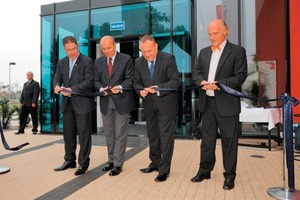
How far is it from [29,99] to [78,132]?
4.84 m

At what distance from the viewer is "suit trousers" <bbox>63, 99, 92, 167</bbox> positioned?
11.5 feet

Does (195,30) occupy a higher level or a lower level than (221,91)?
higher

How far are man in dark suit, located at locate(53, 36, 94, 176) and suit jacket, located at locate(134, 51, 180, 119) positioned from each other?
0.69 metres

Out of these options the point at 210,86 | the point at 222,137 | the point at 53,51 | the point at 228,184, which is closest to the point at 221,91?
the point at 210,86

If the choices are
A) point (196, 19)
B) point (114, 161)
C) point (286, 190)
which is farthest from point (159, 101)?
point (196, 19)

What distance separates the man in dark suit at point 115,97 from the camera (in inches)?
134

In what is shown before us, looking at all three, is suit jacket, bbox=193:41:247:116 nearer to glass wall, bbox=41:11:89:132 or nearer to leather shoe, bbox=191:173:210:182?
leather shoe, bbox=191:173:210:182

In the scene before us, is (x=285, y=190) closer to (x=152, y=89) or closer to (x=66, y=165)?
(x=152, y=89)

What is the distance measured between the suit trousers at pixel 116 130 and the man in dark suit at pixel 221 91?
106 cm

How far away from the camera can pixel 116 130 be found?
3479 millimetres

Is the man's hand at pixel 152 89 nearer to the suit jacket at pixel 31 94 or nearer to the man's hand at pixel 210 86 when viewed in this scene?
the man's hand at pixel 210 86

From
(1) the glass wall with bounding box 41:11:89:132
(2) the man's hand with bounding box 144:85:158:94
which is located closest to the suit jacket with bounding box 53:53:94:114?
(2) the man's hand with bounding box 144:85:158:94

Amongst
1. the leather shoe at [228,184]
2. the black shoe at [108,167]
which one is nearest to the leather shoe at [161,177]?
the leather shoe at [228,184]

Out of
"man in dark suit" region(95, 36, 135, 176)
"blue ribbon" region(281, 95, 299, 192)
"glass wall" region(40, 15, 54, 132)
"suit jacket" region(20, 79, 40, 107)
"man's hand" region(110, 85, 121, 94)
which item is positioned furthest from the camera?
"glass wall" region(40, 15, 54, 132)
